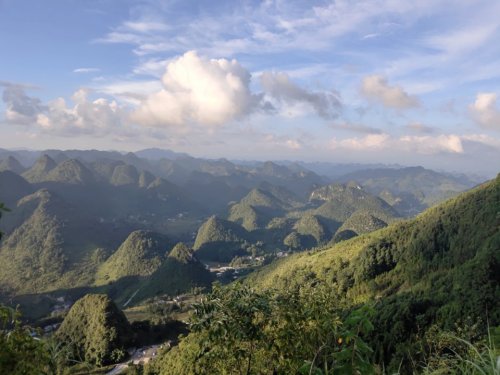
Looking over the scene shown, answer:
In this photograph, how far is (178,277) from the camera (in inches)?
6850

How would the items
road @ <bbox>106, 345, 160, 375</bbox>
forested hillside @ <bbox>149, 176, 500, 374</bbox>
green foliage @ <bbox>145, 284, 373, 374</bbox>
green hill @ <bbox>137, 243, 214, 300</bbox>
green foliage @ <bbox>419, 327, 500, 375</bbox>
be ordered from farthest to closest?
green hill @ <bbox>137, 243, 214, 300</bbox>, road @ <bbox>106, 345, 160, 375</bbox>, green foliage @ <bbox>145, 284, 373, 374</bbox>, forested hillside @ <bbox>149, 176, 500, 374</bbox>, green foliage @ <bbox>419, 327, 500, 375</bbox>

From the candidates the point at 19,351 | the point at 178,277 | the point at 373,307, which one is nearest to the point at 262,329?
the point at 373,307

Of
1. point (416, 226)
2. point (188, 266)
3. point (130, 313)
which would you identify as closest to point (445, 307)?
point (416, 226)

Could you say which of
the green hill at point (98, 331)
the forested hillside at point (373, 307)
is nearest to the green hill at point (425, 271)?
the forested hillside at point (373, 307)

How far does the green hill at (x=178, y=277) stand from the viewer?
549 ft

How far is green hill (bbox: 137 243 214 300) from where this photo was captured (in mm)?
167250

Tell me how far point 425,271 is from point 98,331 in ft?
289

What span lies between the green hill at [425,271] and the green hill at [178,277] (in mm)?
55781

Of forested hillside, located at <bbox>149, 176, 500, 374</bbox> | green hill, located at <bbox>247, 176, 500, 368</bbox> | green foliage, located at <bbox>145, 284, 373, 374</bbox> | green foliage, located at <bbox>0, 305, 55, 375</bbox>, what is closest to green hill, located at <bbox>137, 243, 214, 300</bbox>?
forested hillside, located at <bbox>149, 176, 500, 374</bbox>

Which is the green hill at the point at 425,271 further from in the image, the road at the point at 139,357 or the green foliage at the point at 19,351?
the green foliage at the point at 19,351

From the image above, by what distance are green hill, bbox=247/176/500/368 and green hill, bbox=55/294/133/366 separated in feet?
115

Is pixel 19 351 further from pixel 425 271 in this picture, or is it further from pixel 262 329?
pixel 425 271

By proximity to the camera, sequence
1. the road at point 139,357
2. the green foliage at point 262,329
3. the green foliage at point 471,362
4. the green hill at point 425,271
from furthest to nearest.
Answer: the road at point 139,357, the green hill at point 425,271, the green foliage at point 262,329, the green foliage at point 471,362

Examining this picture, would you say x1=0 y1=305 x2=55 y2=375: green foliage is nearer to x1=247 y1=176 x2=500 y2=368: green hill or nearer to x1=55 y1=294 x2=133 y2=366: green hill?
x1=247 y1=176 x2=500 y2=368: green hill
